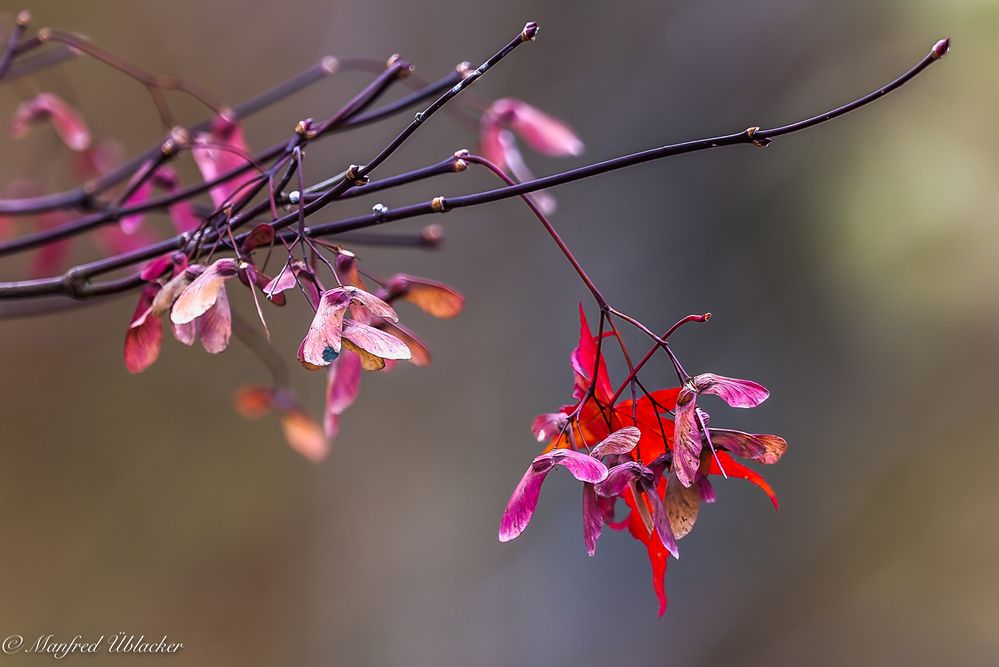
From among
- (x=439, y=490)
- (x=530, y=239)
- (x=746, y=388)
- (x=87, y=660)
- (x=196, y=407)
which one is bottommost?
(x=746, y=388)

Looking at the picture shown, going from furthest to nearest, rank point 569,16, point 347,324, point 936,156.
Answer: point 569,16, point 936,156, point 347,324

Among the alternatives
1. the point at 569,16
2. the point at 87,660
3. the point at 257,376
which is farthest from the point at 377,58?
the point at 87,660

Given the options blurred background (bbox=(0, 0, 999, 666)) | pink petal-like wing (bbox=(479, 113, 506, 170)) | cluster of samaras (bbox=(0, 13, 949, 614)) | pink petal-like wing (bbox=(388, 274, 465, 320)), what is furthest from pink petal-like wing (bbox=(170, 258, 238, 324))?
blurred background (bbox=(0, 0, 999, 666))

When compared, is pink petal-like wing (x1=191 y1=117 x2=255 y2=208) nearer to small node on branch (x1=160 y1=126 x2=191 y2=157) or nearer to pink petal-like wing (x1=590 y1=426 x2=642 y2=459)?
Result: small node on branch (x1=160 y1=126 x2=191 y2=157)

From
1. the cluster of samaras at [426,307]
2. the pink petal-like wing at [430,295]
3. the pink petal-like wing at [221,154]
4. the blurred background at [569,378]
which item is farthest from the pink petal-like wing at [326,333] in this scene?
the blurred background at [569,378]

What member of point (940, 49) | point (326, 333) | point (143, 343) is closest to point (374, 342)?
point (326, 333)

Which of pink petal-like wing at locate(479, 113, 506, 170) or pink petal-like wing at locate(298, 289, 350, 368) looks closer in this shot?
pink petal-like wing at locate(298, 289, 350, 368)

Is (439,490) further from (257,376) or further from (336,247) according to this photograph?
(336,247)

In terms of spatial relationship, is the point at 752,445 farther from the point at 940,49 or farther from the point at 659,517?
the point at 940,49
